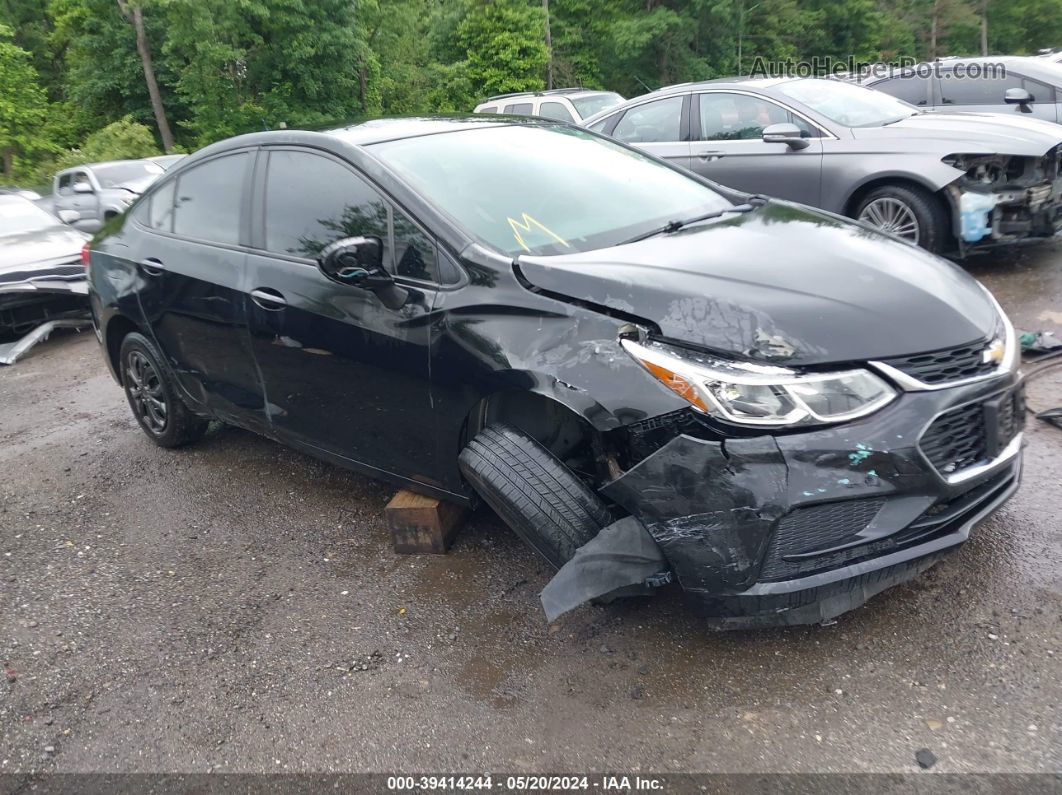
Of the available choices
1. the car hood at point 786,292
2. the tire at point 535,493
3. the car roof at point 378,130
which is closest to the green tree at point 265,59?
the car roof at point 378,130

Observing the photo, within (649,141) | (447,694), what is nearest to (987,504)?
(447,694)

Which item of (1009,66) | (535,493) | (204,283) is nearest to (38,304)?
(204,283)

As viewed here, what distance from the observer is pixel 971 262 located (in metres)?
7.05

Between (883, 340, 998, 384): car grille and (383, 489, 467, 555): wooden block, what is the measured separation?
1812 mm

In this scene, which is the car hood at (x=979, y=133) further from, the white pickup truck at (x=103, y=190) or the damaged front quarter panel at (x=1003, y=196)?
the white pickup truck at (x=103, y=190)

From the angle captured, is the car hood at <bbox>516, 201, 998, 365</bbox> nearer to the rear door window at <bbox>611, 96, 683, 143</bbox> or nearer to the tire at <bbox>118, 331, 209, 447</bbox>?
the tire at <bbox>118, 331, 209, 447</bbox>

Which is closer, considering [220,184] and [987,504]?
[987,504]

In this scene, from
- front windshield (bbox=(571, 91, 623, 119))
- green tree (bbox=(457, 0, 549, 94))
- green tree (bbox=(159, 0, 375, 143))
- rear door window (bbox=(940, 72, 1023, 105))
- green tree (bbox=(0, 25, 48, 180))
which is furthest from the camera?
green tree (bbox=(457, 0, 549, 94))

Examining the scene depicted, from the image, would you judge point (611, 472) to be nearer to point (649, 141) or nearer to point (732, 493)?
point (732, 493)

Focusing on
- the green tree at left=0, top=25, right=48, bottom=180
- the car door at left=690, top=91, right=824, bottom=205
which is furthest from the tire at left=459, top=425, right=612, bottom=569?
the green tree at left=0, top=25, right=48, bottom=180

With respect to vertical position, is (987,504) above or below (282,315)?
below

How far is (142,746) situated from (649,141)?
6.72 meters

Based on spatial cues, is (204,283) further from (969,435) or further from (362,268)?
(969,435)

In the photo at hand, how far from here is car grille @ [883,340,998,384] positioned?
2.56 meters
